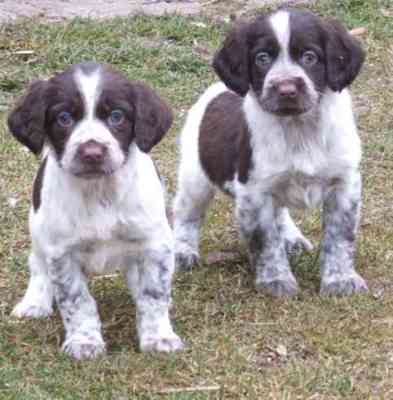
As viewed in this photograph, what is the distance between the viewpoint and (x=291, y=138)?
636 cm

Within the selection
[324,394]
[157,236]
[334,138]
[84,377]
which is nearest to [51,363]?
[84,377]

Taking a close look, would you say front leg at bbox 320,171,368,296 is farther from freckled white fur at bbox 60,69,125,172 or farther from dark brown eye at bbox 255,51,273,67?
freckled white fur at bbox 60,69,125,172

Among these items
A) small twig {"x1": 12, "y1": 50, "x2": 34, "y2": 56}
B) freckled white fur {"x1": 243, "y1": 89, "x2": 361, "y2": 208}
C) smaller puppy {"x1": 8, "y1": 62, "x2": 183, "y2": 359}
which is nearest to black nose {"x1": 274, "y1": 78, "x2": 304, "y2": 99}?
freckled white fur {"x1": 243, "y1": 89, "x2": 361, "y2": 208}

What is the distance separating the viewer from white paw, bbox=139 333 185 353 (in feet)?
18.5

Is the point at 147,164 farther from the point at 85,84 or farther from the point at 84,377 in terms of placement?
the point at 84,377

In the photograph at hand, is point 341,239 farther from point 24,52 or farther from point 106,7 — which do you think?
point 106,7

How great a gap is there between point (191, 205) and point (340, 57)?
159 cm

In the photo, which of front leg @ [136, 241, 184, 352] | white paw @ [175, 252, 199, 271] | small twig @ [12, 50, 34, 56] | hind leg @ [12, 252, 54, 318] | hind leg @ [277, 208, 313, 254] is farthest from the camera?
small twig @ [12, 50, 34, 56]

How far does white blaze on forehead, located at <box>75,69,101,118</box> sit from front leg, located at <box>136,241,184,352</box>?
2.51 ft

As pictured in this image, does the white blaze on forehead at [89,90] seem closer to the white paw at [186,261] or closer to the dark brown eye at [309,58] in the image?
the dark brown eye at [309,58]

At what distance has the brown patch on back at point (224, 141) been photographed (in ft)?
21.6

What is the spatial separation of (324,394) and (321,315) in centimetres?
97

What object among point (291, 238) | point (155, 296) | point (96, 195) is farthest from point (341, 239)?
point (96, 195)

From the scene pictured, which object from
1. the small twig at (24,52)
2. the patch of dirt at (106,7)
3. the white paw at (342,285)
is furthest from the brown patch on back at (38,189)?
the patch of dirt at (106,7)
